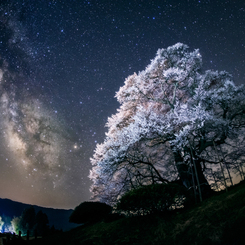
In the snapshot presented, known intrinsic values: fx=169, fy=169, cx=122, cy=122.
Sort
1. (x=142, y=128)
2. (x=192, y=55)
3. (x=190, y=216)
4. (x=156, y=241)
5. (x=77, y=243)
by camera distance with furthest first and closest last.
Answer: (x=192, y=55)
(x=142, y=128)
(x=77, y=243)
(x=190, y=216)
(x=156, y=241)

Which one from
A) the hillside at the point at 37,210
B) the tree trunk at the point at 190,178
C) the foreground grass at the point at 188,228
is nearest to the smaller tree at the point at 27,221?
the foreground grass at the point at 188,228

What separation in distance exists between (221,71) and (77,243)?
45.6ft

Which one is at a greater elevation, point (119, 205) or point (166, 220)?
point (119, 205)

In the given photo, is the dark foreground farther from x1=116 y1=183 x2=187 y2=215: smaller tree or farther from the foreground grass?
x1=116 y1=183 x2=187 y2=215: smaller tree

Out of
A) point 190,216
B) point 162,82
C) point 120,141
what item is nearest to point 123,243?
point 190,216

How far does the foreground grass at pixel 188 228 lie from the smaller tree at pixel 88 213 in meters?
3.25

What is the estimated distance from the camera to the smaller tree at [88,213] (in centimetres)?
1039

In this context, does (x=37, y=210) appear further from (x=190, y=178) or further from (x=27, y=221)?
(x=190, y=178)

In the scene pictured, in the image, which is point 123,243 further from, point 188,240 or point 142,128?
point 142,128

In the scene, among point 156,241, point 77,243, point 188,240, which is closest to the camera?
point 188,240

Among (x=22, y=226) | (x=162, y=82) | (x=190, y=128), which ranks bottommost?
(x=22, y=226)

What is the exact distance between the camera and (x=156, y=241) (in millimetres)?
5137

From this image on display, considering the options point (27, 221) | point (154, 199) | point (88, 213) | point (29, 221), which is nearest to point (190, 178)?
point (154, 199)

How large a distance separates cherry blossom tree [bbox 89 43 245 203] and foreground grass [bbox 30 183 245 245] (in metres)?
2.66
